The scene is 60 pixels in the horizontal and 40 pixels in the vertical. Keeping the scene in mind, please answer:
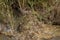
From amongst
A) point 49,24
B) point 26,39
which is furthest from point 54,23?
point 26,39

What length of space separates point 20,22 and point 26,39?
1.10 ft

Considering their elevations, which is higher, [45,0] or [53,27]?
[45,0]

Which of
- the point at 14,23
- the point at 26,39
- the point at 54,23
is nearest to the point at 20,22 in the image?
the point at 14,23

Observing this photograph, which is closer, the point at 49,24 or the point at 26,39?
the point at 26,39

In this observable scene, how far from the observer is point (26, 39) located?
129 inches

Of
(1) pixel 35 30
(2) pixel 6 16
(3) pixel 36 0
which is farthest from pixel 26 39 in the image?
(3) pixel 36 0

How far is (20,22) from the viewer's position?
3.47 metres

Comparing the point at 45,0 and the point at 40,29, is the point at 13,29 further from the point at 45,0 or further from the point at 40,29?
the point at 45,0

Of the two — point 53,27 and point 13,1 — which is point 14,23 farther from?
point 53,27

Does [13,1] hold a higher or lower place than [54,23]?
higher

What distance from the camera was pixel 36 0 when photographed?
3.64m

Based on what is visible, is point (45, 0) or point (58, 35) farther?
point (45, 0)

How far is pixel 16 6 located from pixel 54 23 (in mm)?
691

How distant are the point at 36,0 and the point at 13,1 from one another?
0.39 metres
